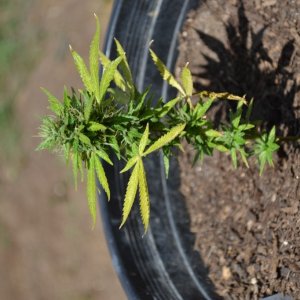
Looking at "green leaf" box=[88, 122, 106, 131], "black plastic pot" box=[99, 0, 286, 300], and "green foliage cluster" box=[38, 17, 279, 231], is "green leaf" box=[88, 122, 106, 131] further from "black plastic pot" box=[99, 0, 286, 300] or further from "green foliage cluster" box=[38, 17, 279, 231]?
"black plastic pot" box=[99, 0, 286, 300]

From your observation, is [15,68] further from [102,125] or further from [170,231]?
[102,125]

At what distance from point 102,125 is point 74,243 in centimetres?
192

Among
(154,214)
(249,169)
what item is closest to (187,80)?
(249,169)

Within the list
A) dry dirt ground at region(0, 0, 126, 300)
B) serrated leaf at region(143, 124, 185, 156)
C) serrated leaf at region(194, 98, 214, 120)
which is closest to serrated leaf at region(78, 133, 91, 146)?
serrated leaf at region(143, 124, 185, 156)

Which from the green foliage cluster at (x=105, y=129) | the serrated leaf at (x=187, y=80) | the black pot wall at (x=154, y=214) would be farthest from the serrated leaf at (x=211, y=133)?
the black pot wall at (x=154, y=214)

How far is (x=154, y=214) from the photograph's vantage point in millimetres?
1880

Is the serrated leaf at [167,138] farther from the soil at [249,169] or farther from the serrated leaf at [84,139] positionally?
the soil at [249,169]

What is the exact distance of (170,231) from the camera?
1856 millimetres

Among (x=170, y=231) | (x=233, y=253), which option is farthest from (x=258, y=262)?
(x=170, y=231)

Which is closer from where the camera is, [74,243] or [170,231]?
[170,231]

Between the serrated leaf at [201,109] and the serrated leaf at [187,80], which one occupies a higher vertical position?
the serrated leaf at [187,80]

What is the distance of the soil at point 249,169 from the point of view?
1.56 meters

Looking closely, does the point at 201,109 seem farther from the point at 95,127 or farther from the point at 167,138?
the point at 95,127

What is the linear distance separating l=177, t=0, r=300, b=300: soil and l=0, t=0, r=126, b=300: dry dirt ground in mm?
1081
